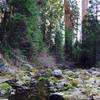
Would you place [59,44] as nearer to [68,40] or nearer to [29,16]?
[68,40]

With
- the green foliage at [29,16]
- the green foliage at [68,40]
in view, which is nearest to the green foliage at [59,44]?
the green foliage at [68,40]

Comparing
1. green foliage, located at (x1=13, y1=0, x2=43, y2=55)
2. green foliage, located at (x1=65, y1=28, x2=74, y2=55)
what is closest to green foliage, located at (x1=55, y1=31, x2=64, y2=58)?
green foliage, located at (x1=65, y1=28, x2=74, y2=55)

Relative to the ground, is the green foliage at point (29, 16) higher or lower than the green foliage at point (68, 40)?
higher

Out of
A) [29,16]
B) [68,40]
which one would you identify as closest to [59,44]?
[68,40]

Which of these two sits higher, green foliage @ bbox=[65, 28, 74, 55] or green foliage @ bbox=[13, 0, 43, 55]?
green foliage @ bbox=[13, 0, 43, 55]

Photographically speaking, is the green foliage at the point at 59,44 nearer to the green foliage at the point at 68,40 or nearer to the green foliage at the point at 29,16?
the green foliage at the point at 68,40

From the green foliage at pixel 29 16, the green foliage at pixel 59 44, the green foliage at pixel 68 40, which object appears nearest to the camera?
the green foliage at pixel 29 16

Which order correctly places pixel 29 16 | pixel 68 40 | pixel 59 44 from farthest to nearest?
pixel 68 40 < pixel 59 44 < pixel 29 16

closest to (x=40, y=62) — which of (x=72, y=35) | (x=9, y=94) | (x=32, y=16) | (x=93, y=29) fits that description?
(x=32, y=16)

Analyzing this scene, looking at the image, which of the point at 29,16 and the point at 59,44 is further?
the point at 59,44

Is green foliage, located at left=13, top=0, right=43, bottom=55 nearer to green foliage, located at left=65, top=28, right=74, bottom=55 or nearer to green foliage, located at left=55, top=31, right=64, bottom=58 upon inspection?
green foliage, located at left=55, top=31, right=64, bottom=58

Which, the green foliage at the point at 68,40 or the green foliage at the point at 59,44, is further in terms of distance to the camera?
the green foliage at the point at 68,40

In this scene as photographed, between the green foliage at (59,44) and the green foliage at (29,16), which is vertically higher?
the green foliage at (29,16)

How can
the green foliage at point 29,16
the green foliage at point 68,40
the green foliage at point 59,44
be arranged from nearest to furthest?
the green foliage at point 29,16
the green foliage at point 59,44
the green foliage at point 68,40
